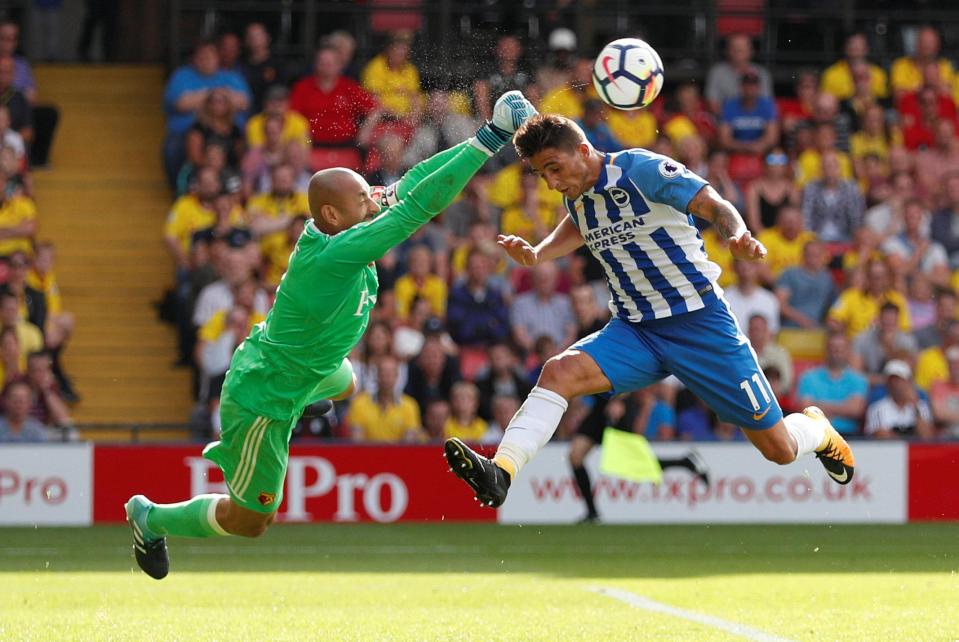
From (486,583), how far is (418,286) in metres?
5.62

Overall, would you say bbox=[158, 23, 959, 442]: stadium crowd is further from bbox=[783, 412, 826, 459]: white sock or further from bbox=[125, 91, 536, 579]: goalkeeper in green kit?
bbox=[125, 91, 536, 579]: goalkeeper in green kit

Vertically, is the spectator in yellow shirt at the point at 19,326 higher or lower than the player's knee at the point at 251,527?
higher

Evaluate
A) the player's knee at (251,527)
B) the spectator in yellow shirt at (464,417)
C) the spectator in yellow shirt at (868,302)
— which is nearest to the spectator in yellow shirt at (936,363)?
the spectator in yellow shirt at (868,302)

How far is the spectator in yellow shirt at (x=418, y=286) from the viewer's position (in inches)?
630

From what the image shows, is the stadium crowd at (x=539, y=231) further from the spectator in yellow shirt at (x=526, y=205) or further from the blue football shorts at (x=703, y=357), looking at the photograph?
the blue football shorts at (x=703, y=357)

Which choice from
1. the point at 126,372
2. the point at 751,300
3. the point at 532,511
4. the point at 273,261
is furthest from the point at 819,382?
the point at 126,372

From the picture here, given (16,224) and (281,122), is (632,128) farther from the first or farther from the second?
(16,224)

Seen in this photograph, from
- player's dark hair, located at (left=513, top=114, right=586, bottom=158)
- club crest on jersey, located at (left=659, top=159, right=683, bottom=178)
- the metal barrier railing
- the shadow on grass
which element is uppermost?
the metal barrier railing

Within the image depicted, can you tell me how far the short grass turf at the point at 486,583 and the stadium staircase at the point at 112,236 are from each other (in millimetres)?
2871

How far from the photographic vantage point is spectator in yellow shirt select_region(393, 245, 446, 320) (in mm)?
15992

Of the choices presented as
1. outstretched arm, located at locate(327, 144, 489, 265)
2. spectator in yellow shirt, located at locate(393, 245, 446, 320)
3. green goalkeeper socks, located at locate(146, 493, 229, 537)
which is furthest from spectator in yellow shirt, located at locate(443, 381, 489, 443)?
outstretched arm, located at locate(327, 144, 489, 265)

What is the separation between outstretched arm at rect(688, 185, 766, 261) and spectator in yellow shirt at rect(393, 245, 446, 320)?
308 inches

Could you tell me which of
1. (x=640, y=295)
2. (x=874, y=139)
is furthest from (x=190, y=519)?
(x=874, y=139)

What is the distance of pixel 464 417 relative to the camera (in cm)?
1501
